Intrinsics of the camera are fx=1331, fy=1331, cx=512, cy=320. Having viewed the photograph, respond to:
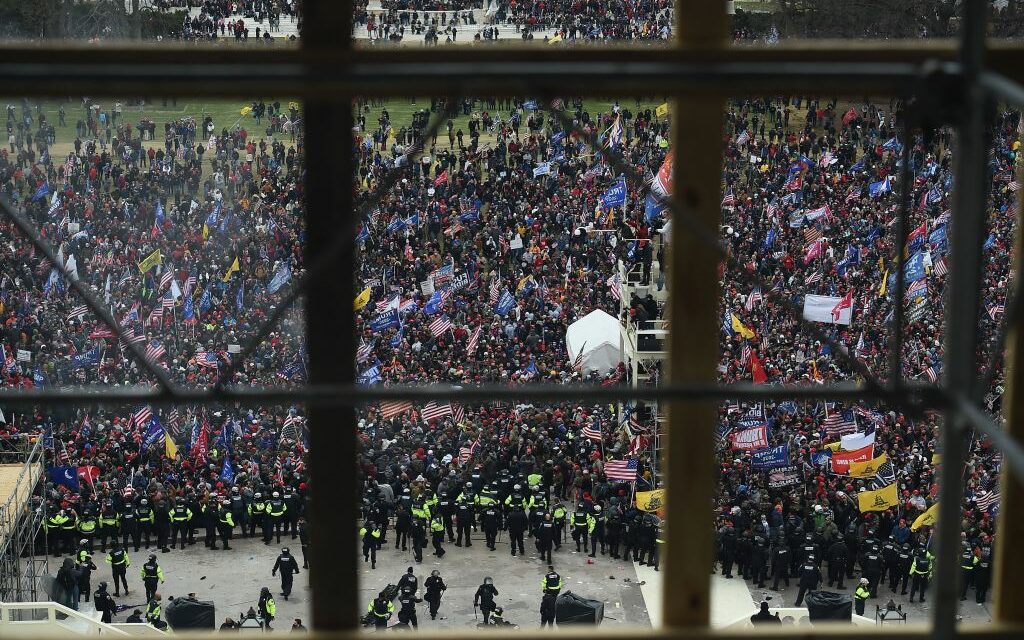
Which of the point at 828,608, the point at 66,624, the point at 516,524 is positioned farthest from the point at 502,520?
the point at 66,624

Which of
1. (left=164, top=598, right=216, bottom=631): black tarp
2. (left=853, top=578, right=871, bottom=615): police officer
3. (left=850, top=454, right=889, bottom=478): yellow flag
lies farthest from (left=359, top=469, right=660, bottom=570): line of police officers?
(left=164, top=598, right=216, bottom=631): black tarp

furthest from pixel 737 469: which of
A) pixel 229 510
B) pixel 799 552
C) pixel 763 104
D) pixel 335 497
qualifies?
pixel 763 104

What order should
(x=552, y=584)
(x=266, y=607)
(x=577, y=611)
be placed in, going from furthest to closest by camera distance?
1. (x=552, y=584)
2. (x=266, y=607)
3. (x=577, y=611)

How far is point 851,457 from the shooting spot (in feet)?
65.7

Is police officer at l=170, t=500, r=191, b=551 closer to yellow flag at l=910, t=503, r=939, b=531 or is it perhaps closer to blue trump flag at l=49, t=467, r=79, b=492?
blue trump flag at l=49, t=467, r=79, b=492

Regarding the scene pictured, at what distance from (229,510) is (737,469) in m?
8.15

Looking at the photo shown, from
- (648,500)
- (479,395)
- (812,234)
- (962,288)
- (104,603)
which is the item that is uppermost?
(962,288)

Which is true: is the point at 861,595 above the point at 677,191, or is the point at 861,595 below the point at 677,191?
below

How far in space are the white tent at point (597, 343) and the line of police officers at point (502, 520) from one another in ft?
11.7

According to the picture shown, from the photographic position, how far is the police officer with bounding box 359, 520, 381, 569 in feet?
67.0

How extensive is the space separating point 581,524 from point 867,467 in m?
4.44

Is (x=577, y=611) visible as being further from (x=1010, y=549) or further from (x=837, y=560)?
(x=1010, y=549)

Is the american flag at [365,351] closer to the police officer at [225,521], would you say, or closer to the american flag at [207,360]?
the american flag at [207,360]

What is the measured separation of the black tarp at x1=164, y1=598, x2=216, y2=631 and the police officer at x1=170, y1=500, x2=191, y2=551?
3691 millimetres
